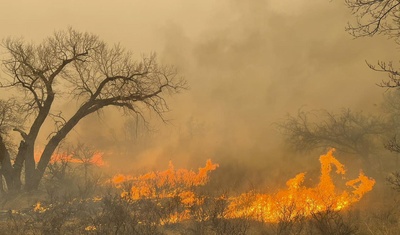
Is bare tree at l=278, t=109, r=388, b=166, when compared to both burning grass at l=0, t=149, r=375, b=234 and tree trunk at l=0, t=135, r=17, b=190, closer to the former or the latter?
burning grass at l=0, t=149, r=375, b=234

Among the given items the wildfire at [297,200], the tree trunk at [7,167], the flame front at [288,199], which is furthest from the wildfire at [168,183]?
the tree trunk at [7,167]

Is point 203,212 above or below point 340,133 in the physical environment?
below

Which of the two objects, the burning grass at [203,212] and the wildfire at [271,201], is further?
the wildfire at [271,201]

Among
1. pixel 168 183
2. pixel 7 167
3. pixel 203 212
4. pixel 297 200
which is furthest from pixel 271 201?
pixel 7 167

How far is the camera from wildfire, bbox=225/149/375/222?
11492 mm

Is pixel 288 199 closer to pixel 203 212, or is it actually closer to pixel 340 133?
pixel 203 212

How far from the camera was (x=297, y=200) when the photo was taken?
12.5m

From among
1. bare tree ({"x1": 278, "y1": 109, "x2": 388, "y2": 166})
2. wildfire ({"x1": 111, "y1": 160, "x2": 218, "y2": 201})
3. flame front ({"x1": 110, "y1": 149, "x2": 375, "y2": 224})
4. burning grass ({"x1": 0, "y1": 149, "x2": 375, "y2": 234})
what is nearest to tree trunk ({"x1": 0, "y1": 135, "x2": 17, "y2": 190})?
burning grass ({"x1": 0, "y1": 149, "x2": 375, "y2": 234})

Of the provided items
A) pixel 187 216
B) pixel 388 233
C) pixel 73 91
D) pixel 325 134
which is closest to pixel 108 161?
pixel 73 91

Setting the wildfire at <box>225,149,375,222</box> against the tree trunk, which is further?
the tree trunk

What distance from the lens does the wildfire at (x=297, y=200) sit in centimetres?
1149

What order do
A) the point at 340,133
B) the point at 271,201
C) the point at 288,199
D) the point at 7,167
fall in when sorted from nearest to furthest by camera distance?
1. the point at 288,199
2. the point at 271,201
3. the point at 7,167
4. the point at 340,133

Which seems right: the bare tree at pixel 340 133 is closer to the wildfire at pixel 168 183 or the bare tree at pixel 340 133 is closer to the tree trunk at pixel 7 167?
the wildfire at pixel 168 183

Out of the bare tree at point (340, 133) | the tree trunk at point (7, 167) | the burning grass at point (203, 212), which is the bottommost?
the burning grass at point (203, 212)
